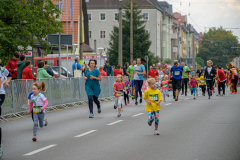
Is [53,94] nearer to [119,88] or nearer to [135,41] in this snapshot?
[119,88]

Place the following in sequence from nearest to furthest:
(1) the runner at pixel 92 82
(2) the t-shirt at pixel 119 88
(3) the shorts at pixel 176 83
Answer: (1) the runner at pixel 92 82 < (2) the t-shirt at pixel 119 88 < (3) the shorts at pixel 176 83

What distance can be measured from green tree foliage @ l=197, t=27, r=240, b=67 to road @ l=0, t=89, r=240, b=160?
11865cm

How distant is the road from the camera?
8.36 meters

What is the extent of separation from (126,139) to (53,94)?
9383 mm

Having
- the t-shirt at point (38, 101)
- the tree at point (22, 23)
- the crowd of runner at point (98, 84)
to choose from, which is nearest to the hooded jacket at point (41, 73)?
the crowd of runner at point (98, 84)

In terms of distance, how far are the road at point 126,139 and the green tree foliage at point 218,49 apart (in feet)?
389

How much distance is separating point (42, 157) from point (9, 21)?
22.4 meters

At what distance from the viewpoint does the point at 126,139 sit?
10.3 metres

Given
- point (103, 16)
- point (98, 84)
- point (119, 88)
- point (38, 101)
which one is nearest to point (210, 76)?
point (119, 88)

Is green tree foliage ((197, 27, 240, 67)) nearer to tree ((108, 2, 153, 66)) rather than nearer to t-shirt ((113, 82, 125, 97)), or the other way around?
tree ((108, 2, 153, 66))

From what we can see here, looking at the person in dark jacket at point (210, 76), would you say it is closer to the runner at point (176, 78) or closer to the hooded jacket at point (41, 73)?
the runner at point (176, 78)

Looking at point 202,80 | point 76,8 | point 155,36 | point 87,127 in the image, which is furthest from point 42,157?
point 155,36

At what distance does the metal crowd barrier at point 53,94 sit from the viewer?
52.4 feet

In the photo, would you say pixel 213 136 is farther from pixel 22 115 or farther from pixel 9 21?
pixel 9 21
